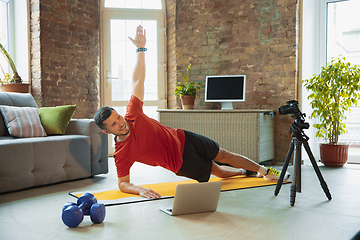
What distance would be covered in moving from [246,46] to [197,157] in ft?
7.68

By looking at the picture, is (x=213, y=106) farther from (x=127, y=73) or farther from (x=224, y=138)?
(x=127, y=73)

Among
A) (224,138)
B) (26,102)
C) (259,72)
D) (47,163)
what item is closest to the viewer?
(47,163)

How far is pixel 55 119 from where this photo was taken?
3223 mm

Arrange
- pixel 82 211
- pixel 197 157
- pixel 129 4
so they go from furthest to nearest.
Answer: pixel 129 4
pixel 197 157
pixel 82 211

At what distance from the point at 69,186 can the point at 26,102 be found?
42.4 inches

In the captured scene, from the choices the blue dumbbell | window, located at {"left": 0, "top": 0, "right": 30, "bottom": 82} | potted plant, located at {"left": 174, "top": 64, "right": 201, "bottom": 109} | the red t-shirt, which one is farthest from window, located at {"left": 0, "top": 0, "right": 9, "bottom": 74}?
the blue dumbbell

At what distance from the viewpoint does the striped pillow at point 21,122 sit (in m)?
2.97

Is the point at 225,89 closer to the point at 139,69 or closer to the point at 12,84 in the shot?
the point at 139,69

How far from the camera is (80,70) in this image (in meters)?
4.66

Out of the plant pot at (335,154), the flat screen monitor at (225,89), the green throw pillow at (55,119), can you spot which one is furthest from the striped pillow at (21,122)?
the plant pot at (335,154)

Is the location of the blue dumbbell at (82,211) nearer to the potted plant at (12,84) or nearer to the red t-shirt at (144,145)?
the red t-shirt at (144,145)

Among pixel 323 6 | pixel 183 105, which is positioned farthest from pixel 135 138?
pixel 323 6

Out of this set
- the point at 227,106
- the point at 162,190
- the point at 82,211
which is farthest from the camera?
the point at 227,106

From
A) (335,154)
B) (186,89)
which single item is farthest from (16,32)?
(335,154)
